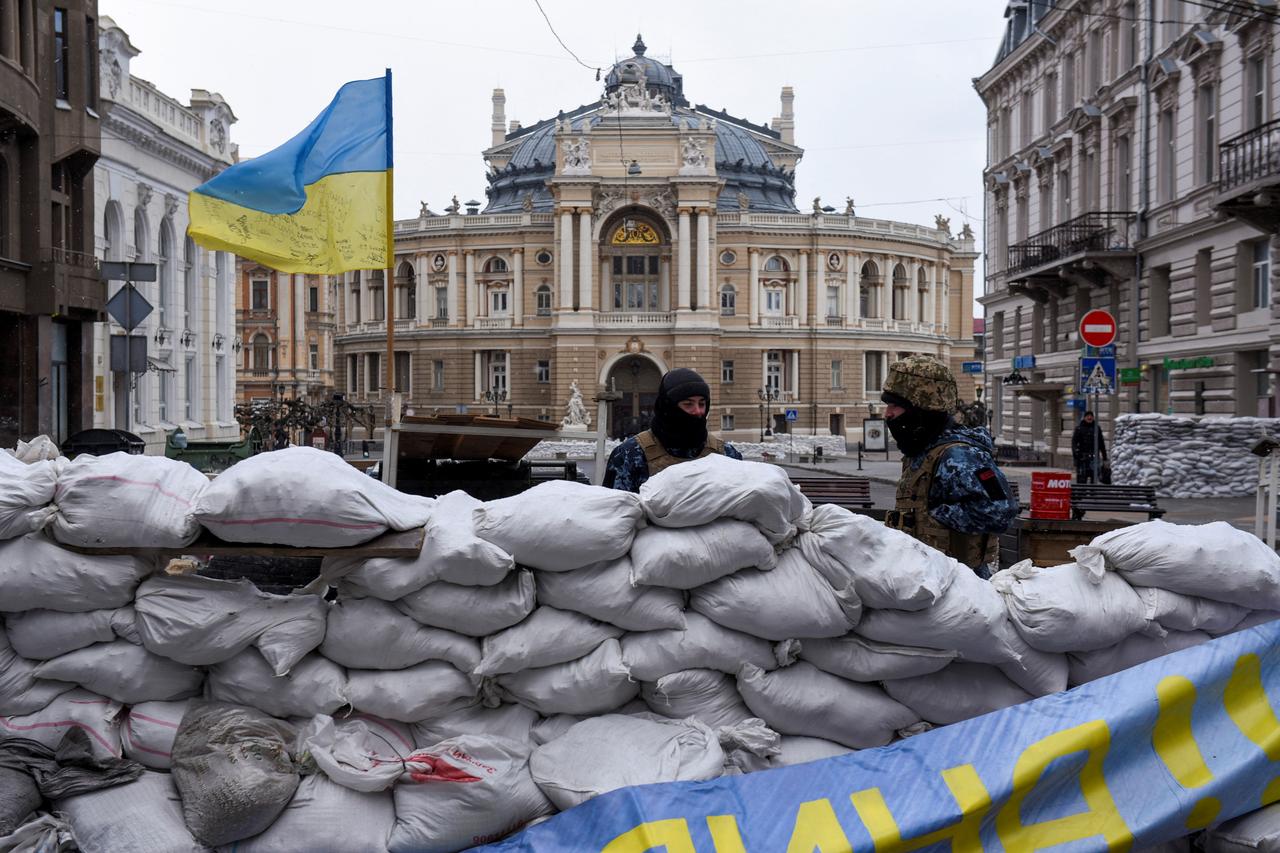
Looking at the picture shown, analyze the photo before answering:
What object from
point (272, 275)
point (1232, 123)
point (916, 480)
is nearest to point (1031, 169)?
point (1232, 123)

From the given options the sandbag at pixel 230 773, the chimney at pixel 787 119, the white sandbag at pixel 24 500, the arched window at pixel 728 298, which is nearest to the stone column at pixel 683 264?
the arched window at pixel 728 298

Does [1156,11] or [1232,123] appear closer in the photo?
[1232,123]

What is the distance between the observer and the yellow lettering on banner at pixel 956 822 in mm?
2957

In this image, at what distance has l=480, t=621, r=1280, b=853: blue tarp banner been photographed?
2979 mm

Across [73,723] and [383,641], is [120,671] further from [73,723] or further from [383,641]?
[383,641]

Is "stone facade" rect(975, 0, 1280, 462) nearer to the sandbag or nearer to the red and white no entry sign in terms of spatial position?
the red and white no entry sign

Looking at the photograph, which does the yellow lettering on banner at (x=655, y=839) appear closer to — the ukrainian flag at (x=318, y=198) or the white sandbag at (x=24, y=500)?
the white sandbag at (x=24, y=500)

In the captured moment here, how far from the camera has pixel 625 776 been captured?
10.2 feet

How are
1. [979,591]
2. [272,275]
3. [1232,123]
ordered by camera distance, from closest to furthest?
1. [979,591]
2. [1232,123]
3. [272,275]

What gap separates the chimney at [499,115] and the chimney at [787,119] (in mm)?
17839

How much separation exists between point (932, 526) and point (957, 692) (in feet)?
3.75

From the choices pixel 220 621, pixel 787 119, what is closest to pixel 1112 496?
pixel 220 621

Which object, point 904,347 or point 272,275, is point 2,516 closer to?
point 904,347

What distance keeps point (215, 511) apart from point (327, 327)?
73.1 meters
